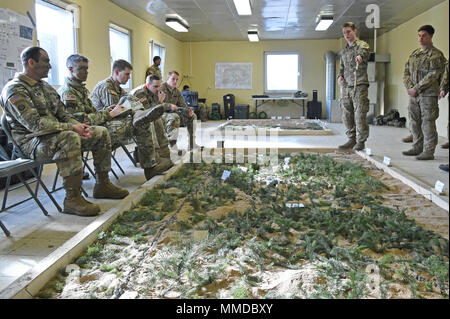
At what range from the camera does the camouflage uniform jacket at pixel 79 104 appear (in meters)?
3.99

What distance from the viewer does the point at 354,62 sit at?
229 inches

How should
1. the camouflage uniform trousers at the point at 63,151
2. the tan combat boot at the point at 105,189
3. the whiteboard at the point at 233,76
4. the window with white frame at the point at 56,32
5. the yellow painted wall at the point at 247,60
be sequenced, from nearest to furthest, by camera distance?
the camouflage uniform trousers at the point at 63,151, the tan combat boot at the point at 105,189, the window with white frame at the point at 56,32, the yellow painted wall at the point at 247,60, the whiteboard at the point at 233,76

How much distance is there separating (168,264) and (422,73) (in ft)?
14.6

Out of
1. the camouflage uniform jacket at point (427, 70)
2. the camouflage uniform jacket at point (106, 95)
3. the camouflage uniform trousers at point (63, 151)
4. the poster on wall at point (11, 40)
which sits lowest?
the camouflage uniform trousers at point (63, 151)

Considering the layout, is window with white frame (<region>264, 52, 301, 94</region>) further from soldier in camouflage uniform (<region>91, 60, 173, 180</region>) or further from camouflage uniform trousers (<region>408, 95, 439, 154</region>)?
soldier in camouflage uniform (<region>91, 60, 173, 180</region>)

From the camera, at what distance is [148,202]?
3.55 meters

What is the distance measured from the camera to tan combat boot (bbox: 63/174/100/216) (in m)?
3.29

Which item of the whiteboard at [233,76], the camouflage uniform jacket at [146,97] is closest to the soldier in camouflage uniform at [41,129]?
the camouflage uniform jacket at [146,97]

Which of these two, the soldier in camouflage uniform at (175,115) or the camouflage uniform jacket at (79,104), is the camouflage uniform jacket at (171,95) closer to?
the soldier in camouflage uniform at (175,115)

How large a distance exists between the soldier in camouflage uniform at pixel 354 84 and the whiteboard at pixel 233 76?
9610 mm

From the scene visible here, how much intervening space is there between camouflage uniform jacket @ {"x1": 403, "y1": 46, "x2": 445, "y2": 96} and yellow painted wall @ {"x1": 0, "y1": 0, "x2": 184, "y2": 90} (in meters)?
5.18
